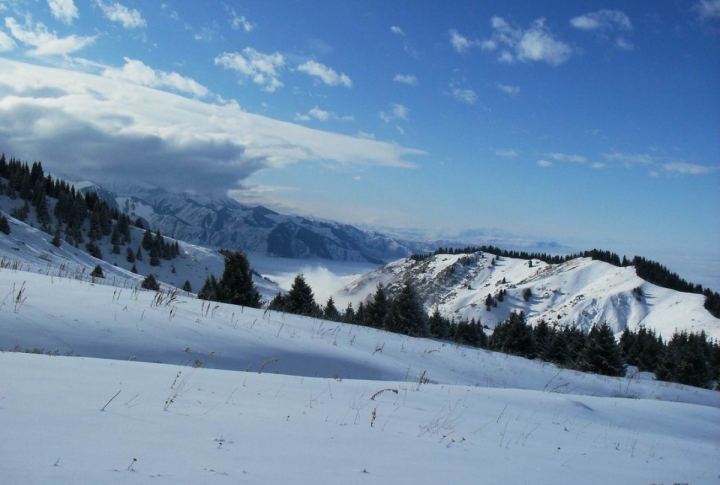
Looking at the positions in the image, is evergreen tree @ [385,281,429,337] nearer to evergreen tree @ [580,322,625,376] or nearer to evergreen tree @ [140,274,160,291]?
evergreen tree @ [580,322,625,376]

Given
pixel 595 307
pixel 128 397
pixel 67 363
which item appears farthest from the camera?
pixel 595 307

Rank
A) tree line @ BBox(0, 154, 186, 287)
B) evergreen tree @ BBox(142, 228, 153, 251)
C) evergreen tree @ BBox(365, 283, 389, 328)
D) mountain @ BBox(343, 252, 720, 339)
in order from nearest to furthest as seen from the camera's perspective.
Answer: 1. evergreen tree @ BBox(365, 283, 389, 328)
2. tree line @ BBox(0, 154, 186, 287)
3. evergreen tree @ BBox(142, 228, 153, 251)
4. mountain @ BBox(343, 252, 720, 339)

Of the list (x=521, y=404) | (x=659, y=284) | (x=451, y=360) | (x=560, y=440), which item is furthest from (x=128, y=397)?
(x=659, y=284)

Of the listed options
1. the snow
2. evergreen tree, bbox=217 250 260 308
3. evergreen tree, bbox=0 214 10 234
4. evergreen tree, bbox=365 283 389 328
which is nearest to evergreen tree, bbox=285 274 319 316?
evergreen tree, bbox=217 250 260 308

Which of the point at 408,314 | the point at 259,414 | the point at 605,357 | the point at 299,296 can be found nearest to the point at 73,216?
the point at 299,296

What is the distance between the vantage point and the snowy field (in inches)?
123

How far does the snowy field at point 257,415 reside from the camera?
3.13m

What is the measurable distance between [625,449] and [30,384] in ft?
23.6

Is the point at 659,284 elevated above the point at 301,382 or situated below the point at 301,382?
above

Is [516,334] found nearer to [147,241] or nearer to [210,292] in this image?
[210,292]

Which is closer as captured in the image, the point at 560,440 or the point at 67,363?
the point at 67,363

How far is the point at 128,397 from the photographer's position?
14.0ft

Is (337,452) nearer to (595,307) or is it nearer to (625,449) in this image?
(625,449)

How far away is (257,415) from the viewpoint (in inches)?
177
